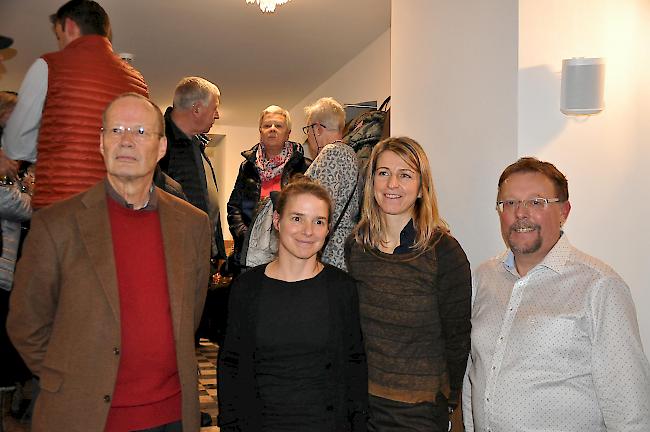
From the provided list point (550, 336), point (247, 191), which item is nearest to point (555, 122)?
point (550, 336)

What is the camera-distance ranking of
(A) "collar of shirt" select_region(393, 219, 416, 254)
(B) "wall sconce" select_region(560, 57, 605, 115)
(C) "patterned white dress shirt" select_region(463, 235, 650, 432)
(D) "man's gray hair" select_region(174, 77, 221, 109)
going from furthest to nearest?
1. (D) "man's gray hair" select_region(174, 77, 221, 109)
2. (B) "wall sconce" select_region(560, 57, 605, 115)
3. (A) "collar of shirt" select_region(393, 219, 416, 254)
4. (C) "patterned white dress shirt" select_region(463, 235, 650, 432)

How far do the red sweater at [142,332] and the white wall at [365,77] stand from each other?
518 centimetres

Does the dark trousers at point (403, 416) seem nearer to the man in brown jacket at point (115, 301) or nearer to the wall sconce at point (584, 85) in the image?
the man in brown jacket at point (115, 301)

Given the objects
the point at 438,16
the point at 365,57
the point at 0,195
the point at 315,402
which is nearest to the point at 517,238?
the point at 315,402

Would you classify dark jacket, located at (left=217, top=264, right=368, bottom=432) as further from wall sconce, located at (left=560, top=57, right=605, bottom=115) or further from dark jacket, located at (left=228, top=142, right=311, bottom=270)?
dark jacket, located at (left=228, top=142, right=311, bottom=270)

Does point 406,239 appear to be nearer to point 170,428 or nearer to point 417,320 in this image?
point 417,320

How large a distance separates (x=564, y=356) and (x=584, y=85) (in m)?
1.32

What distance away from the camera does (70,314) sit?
1.75m

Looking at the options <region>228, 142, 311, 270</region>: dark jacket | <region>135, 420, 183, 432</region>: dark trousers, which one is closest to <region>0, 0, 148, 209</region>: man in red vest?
<region>135, 420, 183, 432</region>: dark trousers

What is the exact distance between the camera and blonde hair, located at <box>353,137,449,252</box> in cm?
236

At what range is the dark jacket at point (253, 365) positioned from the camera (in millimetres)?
2098

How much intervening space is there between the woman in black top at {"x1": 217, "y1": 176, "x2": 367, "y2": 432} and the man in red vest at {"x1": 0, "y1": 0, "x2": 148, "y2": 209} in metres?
0.75

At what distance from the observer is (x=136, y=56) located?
724 cm

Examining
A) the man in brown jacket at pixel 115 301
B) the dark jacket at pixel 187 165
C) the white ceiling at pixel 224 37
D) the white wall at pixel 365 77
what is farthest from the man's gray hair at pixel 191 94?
the white wall at pixel 365 77
